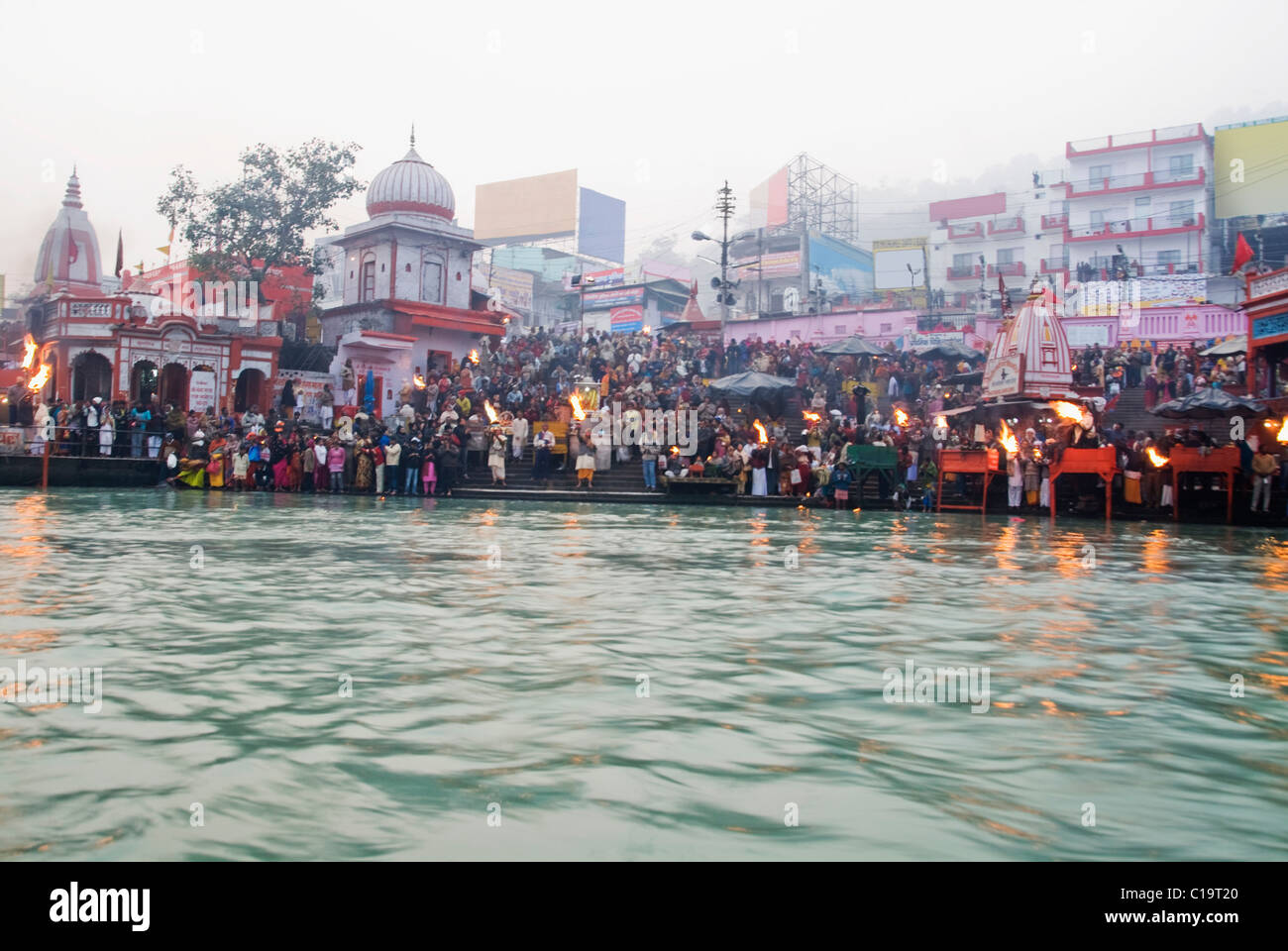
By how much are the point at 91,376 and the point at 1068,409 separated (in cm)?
3110

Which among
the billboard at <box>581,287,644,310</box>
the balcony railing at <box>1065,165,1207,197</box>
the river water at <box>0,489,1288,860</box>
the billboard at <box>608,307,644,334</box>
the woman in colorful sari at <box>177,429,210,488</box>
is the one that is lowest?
the river water at <box>0,489,1288,860</box>

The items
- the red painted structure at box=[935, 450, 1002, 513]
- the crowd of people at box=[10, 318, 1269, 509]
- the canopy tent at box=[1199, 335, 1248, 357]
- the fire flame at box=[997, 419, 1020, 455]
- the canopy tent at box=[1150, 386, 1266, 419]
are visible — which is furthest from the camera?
the canopy tent at box=[1199, 335, 1248, 357]

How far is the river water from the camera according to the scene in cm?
315

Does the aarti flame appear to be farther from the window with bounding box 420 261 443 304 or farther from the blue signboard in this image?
the window with bounding box 420 261 443 304

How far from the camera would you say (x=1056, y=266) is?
6344cm

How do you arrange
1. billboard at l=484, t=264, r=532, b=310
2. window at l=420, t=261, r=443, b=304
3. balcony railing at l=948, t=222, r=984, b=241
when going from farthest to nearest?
billboard at l=484, t=264, r=532, b=310, balcony railing at l=948, t=222, r=984, b=241, window at l=420, t=261, r=443, b=304

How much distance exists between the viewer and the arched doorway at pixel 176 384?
34625mm

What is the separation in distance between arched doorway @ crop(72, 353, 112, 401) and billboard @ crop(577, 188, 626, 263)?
4956 centimetres

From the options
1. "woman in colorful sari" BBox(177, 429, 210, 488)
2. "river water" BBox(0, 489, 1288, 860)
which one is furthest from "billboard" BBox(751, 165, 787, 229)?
"river water" BBox(0, 489, 1288, 860)

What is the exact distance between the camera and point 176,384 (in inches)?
1375

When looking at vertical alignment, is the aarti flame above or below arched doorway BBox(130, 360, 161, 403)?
below

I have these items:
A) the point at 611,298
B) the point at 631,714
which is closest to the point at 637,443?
the point at 631,714

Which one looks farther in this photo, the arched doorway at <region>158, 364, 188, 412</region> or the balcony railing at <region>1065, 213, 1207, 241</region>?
the balcony railing at <region>1065, 213, 1207, 241</region>

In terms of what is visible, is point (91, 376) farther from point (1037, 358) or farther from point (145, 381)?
point (1037, 358)
